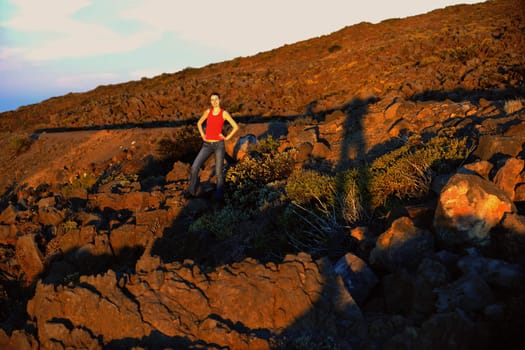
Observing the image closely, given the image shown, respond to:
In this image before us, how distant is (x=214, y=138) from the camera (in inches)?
329

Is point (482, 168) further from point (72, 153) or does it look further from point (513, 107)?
point (72, 153)

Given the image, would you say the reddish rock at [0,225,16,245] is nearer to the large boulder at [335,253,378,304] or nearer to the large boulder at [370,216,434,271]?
the large boulder at [335,253,378,304]

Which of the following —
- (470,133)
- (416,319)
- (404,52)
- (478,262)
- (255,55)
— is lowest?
(416,319)

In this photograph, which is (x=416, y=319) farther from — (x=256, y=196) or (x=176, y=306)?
(x=256, y=196)

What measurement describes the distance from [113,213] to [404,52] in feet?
64.9

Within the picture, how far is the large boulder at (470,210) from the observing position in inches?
169

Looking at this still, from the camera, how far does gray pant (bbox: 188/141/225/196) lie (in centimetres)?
845

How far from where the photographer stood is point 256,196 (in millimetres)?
8422

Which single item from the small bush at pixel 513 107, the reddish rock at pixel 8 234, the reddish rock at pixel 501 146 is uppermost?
the small bush at pixel 513 107

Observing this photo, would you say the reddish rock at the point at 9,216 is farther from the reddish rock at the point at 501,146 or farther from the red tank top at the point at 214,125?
the reddish rock at the point at 501,146

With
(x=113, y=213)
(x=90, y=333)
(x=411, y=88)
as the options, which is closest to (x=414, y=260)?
(x=90, y=333)

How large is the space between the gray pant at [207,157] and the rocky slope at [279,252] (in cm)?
39

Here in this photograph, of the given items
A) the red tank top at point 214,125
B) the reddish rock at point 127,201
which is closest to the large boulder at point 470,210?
the red tank top at point 214,125

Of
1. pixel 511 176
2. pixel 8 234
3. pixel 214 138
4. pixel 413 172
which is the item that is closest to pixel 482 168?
pixel 511 176
